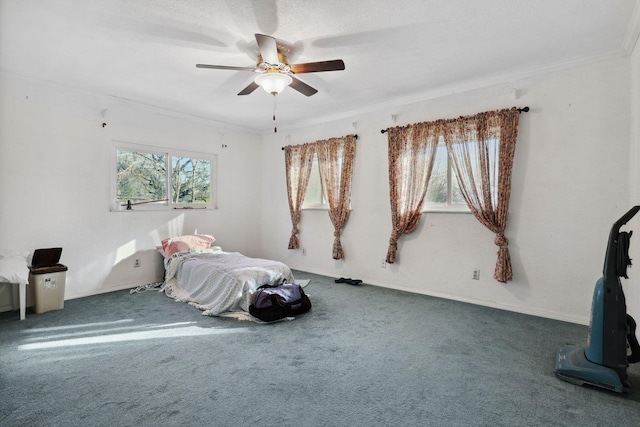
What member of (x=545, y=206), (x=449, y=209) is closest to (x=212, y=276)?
(x=449, y=209)

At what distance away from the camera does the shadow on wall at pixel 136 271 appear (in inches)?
182

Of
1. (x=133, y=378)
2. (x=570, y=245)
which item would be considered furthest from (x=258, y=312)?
(x=570, y=245)

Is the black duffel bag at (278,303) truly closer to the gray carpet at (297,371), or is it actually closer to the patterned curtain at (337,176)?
the gray carpet at (297,371)

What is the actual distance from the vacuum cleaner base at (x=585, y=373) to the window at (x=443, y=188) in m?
2.10

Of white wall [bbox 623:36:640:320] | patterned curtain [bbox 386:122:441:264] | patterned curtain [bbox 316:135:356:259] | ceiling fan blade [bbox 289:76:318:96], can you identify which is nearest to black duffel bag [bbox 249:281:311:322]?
patterned curtain [bbox 386:122:441:264]

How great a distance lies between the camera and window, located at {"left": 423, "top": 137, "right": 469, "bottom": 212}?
13.9 ft

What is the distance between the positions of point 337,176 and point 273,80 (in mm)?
2368

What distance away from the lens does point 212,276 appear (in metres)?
3.95

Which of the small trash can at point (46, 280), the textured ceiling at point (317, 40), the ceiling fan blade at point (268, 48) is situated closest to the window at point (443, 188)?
the textured ceiling at point (317, 40)

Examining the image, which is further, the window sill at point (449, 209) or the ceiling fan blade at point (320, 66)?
the window sill at point (449, 209)

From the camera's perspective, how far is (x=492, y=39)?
2982 millimetres

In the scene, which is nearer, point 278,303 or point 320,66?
point 320,66

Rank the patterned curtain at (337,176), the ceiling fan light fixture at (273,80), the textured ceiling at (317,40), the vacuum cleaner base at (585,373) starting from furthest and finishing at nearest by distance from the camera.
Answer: the patterned curtain at (337,176)
the ceiling fan light fixture at (273,80)
the textured ceiling at (317,40)
the vacuum cleaner base at (585,373)

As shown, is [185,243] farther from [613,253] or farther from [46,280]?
[613,253]
